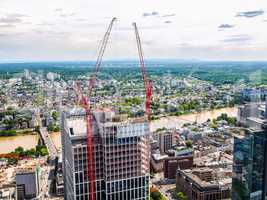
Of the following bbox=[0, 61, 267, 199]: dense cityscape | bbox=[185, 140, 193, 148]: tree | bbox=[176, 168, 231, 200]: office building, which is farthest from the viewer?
bbox=[185, 140, 193, 148]: tree

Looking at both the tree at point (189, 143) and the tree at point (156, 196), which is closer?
the tree at point (156, 196)

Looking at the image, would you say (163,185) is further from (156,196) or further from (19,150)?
(19,150)

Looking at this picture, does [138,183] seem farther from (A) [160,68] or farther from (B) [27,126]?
(A) [160,68]

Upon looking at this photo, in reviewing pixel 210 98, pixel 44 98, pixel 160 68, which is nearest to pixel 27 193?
pixel 44 98

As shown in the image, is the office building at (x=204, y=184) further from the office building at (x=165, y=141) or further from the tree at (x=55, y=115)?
the tree at (x=55, y=115)

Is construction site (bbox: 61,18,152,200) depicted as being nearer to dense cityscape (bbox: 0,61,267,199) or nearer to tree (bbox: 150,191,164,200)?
dense cityscape (bbox: 0,61,267,199)

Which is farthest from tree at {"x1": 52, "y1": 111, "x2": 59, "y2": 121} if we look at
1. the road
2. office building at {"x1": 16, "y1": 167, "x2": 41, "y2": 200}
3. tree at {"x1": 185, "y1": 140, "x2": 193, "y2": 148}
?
the road

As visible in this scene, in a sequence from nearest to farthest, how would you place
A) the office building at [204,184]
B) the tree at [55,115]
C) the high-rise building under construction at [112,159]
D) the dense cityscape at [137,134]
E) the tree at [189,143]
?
the high-rise building under construction at [112,159], the dense cityscape at [137,134], the office building at [204,184], the tree at [189,143], the tree at [55,115]

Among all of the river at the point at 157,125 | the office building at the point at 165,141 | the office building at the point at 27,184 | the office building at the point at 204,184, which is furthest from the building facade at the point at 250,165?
the office building at the point at 165,141
